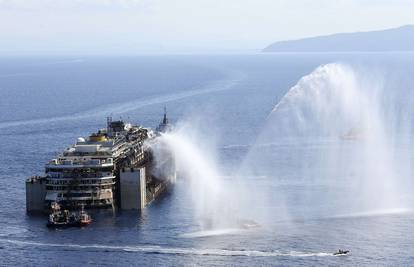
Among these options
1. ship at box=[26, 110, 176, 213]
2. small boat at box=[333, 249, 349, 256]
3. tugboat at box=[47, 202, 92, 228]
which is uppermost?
ship at box=[26, 110, 176, 213]

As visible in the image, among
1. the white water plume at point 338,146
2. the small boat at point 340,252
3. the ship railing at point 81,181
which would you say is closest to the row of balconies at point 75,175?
the ship railing at point 81,181

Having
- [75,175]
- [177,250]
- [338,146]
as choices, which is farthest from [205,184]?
[338,146]

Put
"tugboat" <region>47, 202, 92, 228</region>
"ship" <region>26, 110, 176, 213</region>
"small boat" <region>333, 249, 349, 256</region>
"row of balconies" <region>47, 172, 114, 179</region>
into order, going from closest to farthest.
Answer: "small boat" <region>333, 249, 349, 256</region> < "tugboat" <region>47, 202, 92, 228</region> < "ship" <region>26, 110, 176, 213</region> < "row of balconies" <region>47, 172, 114, 179</region>

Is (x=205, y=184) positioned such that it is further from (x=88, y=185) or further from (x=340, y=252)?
(x=340, y=252)

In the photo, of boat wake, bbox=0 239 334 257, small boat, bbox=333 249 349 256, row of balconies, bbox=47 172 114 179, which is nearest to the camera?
small boat, bbox=333 249 349 256

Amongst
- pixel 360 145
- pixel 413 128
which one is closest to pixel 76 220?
pixel 360 145

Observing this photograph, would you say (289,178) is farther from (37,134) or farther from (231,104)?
(231,104)

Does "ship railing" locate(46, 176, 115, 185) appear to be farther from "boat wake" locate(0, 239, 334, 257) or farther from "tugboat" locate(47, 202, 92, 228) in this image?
"boat wake" locate(0, 239, 334, 257)

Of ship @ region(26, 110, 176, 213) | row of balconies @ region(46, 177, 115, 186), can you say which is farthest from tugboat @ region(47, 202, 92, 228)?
row of balconies @ region(46, 177, 115, 186)
